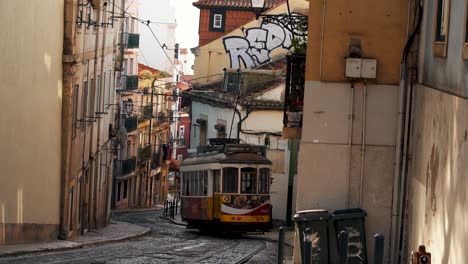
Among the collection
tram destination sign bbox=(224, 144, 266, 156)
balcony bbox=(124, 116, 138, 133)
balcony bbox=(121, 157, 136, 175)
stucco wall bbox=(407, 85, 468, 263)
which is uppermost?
stucco wall bbox=(407, 85, 468, 263)

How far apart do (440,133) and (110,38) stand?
28587 mm

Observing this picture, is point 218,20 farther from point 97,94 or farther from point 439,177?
point 439,177

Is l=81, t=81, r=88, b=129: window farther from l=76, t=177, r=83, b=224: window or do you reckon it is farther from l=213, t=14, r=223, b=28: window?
l=213, t=14, r=223, b=28: window

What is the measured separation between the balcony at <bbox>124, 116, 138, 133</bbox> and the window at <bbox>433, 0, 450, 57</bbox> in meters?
49.1

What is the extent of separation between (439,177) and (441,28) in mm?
2064

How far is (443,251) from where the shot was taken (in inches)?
446

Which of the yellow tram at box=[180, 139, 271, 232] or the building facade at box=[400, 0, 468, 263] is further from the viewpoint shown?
the yellow tram at box=[180, 139, 271, 232]

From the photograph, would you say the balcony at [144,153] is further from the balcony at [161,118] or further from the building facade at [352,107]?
the building facade at [352,107]

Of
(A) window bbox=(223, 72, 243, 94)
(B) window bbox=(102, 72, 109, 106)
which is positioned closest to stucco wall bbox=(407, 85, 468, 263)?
(B) window bbox=(102, 72, 109, 106)

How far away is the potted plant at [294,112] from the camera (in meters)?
17.7

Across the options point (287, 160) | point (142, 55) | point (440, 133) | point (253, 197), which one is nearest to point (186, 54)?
point (142, 55)

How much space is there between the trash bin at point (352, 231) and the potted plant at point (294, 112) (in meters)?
2.96

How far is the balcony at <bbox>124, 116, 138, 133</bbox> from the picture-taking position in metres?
62.3

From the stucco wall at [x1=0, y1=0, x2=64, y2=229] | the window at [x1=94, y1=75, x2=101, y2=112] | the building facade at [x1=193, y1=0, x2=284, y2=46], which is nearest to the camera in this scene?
the stucco wall at [x1=0, y1=0, x2=64, y2=229]
